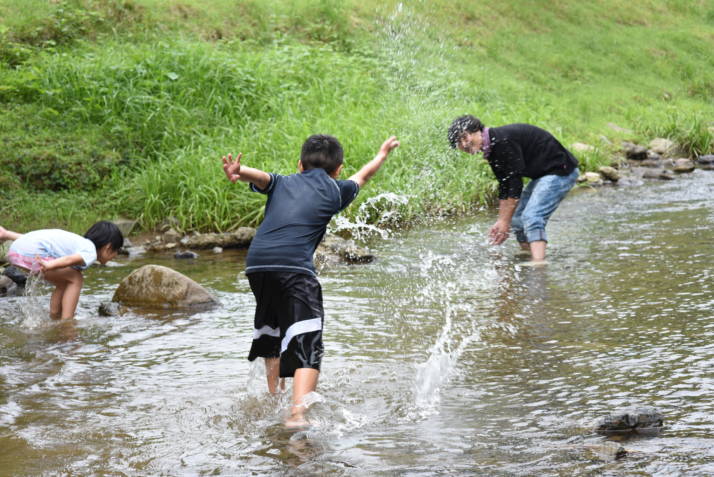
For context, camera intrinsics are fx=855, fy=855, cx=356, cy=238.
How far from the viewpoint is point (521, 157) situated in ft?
26.8

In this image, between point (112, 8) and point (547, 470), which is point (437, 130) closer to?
point (112, 8)

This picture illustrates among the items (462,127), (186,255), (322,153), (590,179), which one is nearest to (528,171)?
(462,127)

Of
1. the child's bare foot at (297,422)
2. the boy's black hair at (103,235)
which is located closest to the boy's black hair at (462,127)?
the boy's black hair at (103,235)

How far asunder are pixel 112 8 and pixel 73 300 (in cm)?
1085

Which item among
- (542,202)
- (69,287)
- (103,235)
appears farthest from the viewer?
(542,202)

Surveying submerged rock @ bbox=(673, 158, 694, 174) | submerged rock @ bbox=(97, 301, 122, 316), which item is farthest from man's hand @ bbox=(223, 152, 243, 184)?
submerged rock @ bbox=(673, 158, 694, 174)

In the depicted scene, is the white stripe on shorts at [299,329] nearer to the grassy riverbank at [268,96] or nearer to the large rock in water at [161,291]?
the large rock in water at [161,291]

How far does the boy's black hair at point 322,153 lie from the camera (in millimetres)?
4746

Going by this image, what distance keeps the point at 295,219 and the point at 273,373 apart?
3.20 ft

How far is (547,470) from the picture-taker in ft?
12.2

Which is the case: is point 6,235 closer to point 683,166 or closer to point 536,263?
point 536,263

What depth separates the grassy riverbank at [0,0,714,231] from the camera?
36.7 ft

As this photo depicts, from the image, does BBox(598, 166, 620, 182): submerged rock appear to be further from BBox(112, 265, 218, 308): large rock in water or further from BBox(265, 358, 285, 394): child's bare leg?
BBox(265, 358, 285, 394): child's bare leg

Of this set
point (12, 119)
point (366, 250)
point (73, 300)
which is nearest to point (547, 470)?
point (73, 300)
